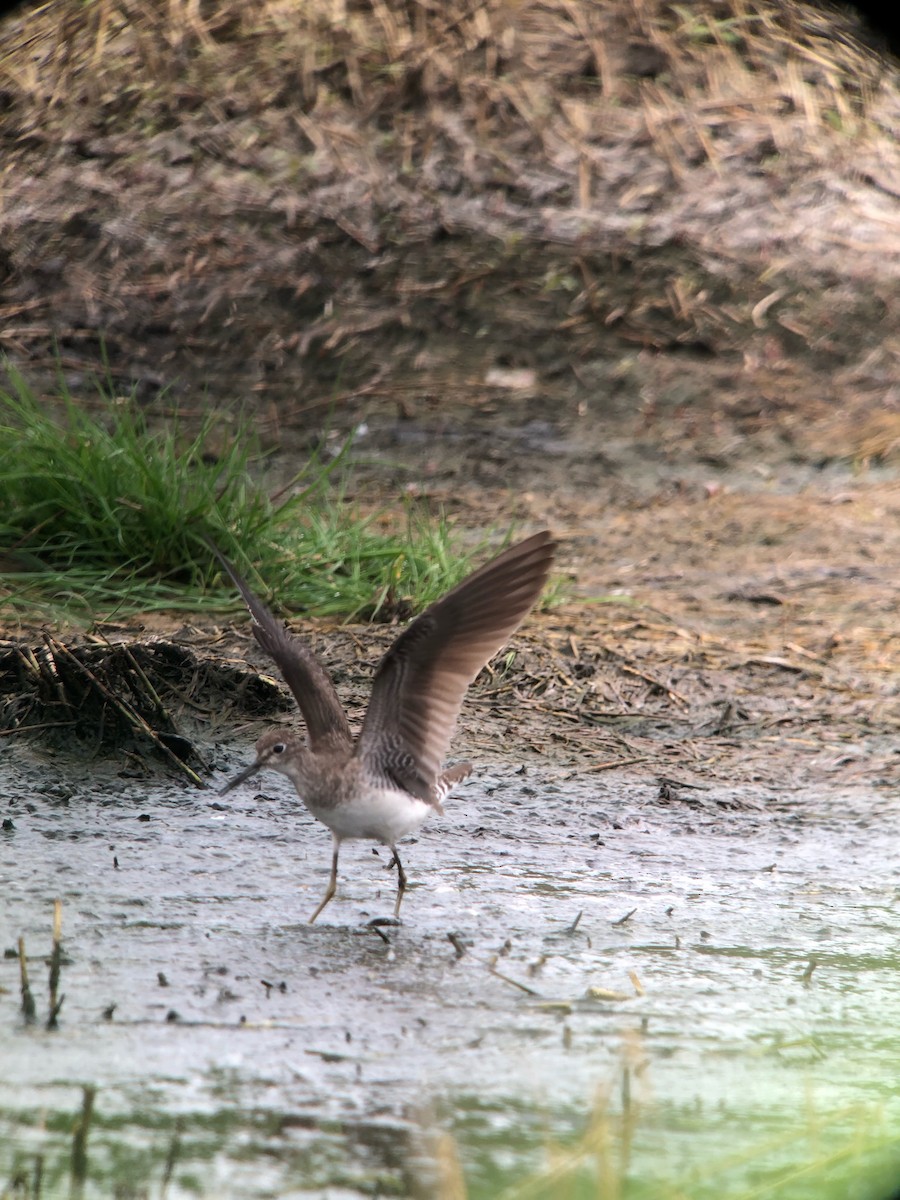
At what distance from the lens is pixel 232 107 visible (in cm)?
929

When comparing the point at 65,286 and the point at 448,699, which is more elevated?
the point at 448,699

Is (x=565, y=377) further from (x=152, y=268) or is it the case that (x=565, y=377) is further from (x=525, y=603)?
(x=525, y=603)

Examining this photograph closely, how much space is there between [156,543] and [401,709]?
231cm

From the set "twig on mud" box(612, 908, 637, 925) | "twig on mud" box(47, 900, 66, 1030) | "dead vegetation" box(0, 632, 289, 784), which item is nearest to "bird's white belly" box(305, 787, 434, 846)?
"twig on mud" box(612, 908, 637, 925)

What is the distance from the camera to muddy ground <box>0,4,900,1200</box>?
319 centimetres

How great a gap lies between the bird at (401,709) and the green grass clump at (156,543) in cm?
181

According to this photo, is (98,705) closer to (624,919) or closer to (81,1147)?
(624,919)

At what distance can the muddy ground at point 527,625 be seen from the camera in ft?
10.5

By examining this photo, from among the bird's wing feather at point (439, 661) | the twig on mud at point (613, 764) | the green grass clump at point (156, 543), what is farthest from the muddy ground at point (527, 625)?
the bird's wing feather at point (439, 661)

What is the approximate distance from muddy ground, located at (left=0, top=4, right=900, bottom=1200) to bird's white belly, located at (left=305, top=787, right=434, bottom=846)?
0.25 metres

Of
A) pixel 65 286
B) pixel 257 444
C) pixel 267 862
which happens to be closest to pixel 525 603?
pixel 267 862

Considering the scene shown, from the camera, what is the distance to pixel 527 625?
6.33m

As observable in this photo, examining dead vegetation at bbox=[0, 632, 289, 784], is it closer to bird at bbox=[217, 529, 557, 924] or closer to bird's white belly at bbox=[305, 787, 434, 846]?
bird at bbox=[217, 529, 557, 924]

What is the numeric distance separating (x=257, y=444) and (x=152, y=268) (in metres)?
1.99
